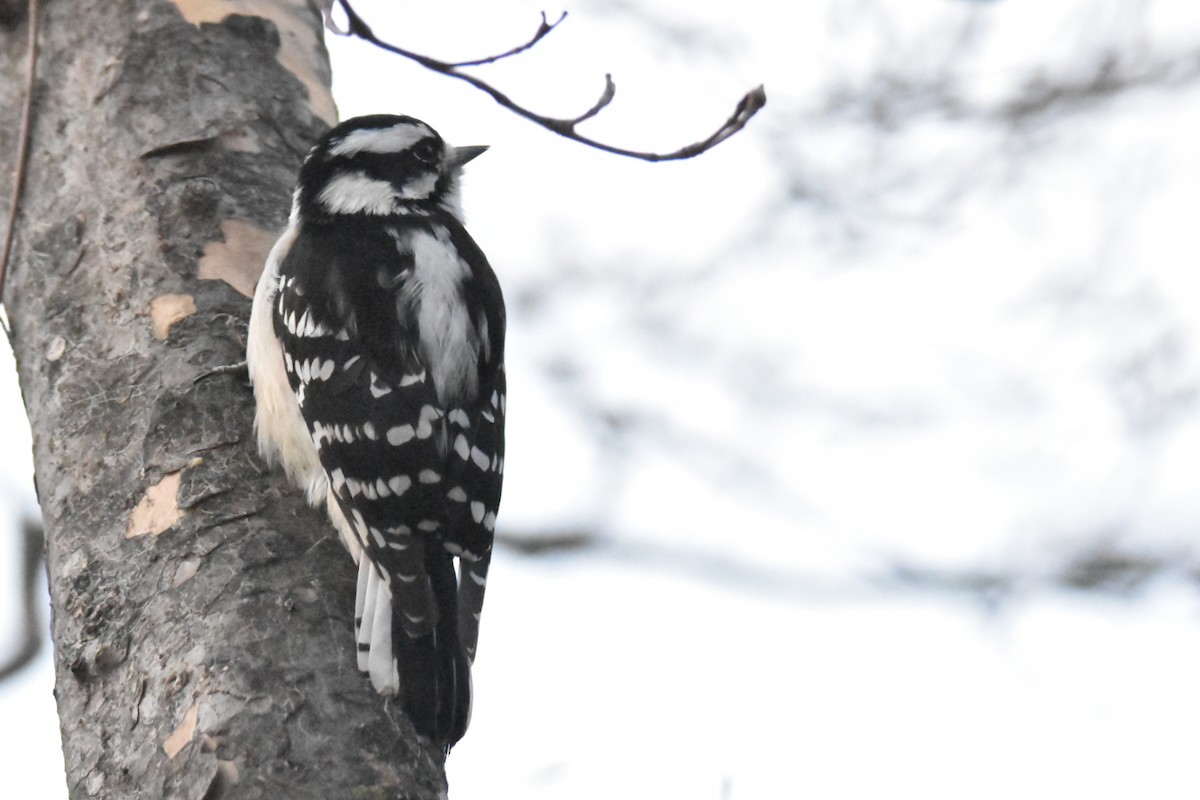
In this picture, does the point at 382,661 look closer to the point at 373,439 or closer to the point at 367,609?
the point at 367,609

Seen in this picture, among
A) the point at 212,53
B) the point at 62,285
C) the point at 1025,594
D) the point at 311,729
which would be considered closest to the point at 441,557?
the point at 311,729

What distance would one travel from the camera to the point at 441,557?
116 inches

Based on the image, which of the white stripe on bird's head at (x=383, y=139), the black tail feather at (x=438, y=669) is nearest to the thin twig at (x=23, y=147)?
the white stripe on bird's head at (x=383, y=139)

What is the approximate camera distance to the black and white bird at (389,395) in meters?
2.76

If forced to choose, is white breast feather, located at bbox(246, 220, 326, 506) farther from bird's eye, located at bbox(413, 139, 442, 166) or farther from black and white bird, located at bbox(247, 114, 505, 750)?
bird's eye, located at bbox(413, 139, 442, 166)

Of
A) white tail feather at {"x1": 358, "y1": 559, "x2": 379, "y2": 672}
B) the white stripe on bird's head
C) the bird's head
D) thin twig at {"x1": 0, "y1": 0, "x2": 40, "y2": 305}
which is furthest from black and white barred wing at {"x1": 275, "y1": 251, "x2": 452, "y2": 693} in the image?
thin twig at {"x1": 0, "y1": 0, "x2": 40, "y2": 305}

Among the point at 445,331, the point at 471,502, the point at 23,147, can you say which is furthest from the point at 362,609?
the point at 23,147

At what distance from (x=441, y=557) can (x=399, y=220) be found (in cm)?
111

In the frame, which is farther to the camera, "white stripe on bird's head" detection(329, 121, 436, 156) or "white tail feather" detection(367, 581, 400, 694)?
"white stripe on bird's head" detection(329, 121, 436, 156)

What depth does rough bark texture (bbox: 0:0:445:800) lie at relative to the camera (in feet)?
7.48

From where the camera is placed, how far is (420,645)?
2.66 metres

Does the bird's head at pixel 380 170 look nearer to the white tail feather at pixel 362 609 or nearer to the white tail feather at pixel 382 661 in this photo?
the white tail feather at pixel 362 609

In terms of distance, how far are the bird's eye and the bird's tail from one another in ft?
4.86

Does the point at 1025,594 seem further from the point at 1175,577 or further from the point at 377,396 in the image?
the point at 377,396
